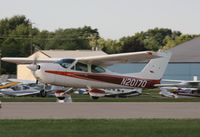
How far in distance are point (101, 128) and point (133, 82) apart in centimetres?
2191

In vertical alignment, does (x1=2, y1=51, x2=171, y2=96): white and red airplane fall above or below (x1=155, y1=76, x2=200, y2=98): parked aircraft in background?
above

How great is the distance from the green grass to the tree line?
111 m

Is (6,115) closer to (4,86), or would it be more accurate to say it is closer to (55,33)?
(4,86)

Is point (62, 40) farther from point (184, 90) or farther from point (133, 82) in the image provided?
point (133, 82)

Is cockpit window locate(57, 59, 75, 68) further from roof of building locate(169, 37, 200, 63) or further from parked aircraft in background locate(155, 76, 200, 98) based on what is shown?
roof of building locate(169, 37, 200, 63)

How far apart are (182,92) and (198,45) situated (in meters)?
58.6

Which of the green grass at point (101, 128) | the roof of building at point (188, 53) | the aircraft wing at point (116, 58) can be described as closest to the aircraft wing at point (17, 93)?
the aircraft wing at point (116, 58)

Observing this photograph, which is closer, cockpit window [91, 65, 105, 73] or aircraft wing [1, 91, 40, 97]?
cockpit window [91, 65, 105, 73]

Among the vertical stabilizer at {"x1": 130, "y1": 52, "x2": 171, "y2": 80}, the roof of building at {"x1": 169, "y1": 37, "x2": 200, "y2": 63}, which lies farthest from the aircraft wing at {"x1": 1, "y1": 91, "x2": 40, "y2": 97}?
the roof of building at {"x1": 169, "y1": 37, "x2": 200, "y2": 63}

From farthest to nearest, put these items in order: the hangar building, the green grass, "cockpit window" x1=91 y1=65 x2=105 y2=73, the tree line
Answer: the tree line < the hangar building < "cockpit window" x1=91 y1=65 x2=105 y2=73 < the green grass

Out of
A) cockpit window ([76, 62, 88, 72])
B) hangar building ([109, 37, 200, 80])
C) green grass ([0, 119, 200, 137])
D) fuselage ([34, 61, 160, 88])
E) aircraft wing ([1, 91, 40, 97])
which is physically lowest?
hangar building ([109, 37, 200, 80])

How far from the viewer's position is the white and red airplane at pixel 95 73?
33094 mm

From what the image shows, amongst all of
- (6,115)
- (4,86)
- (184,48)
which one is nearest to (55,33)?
(184,48)

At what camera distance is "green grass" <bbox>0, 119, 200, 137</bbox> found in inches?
514
